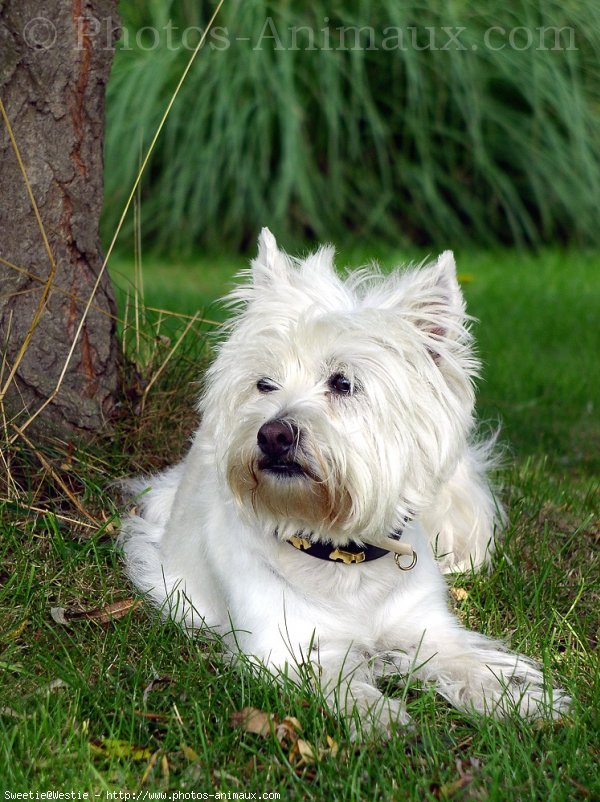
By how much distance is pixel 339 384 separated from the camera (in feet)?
9.34

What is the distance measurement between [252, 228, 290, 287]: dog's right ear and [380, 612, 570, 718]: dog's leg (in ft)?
3.40

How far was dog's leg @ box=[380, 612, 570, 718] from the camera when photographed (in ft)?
9.03

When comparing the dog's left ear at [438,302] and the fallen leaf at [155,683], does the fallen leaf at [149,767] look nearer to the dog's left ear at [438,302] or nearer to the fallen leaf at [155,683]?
the fallen leaf at [155,683]

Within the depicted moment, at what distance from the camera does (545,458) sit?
438cm

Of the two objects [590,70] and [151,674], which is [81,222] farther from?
[590,70]

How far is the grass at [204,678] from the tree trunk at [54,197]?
26cm

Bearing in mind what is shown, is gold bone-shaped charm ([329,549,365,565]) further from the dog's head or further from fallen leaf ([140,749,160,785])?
fallen leaf ([140,749,160,785])

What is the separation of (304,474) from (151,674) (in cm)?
67

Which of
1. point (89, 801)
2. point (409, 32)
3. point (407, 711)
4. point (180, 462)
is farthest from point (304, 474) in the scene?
point (409, 32)

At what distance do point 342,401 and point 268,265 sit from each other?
1.67ft

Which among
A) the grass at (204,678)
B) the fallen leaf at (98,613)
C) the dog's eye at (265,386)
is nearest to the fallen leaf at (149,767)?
the grass at (204,678)

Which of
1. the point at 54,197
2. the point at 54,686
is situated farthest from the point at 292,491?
the point at 54,197

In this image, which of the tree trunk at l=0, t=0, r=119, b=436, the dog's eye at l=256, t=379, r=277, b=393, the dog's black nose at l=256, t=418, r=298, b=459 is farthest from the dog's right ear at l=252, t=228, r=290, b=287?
the tree trunk at l=0, t=0, r=119, b=436

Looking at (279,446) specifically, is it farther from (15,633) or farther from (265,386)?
(15,633)
